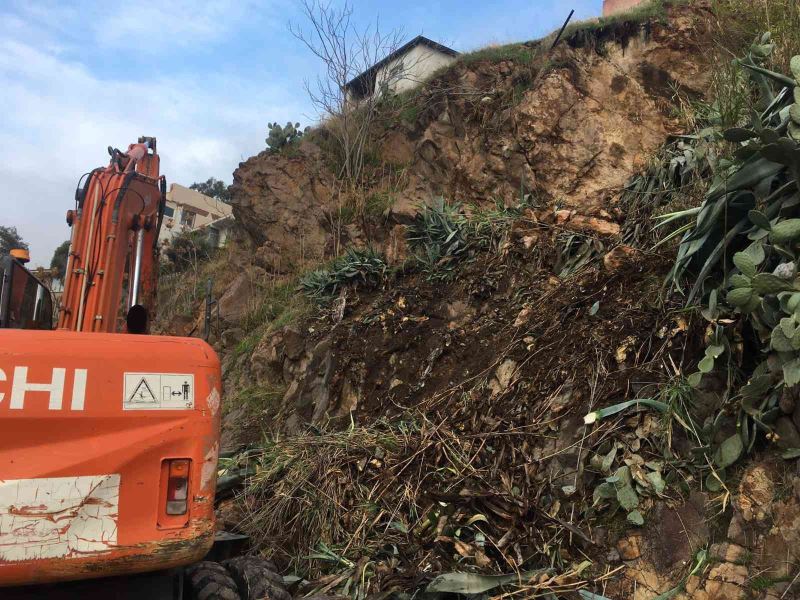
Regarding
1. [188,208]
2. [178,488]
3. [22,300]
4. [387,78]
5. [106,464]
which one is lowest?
[178,488]

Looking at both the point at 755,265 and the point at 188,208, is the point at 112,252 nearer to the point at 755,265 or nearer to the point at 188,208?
the point at 755,265

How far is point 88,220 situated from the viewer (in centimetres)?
433

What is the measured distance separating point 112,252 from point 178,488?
5.70ft

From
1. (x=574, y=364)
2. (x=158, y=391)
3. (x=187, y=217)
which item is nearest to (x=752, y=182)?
(x=574, y=364)

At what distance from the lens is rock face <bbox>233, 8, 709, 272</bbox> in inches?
343

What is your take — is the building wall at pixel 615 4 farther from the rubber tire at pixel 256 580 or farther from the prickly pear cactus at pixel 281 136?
the rubber tire at pixel 256 580

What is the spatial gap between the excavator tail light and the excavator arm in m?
1.22

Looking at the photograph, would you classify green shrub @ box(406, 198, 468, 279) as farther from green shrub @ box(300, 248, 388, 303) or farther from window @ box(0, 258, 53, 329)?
window @ box(0, 258, 53, 329)

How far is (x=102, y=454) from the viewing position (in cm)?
304

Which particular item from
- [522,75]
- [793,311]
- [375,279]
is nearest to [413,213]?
[375,279]

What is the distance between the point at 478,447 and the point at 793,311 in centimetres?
221

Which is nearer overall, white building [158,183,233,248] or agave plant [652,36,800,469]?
agave plant [652,36,800,469]

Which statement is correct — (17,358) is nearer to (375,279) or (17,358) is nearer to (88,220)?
(88,220)

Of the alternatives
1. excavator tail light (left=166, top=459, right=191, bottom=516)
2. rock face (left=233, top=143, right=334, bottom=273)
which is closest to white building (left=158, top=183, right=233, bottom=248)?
rock face (left=233, top=143, right=334, bottom=273)
